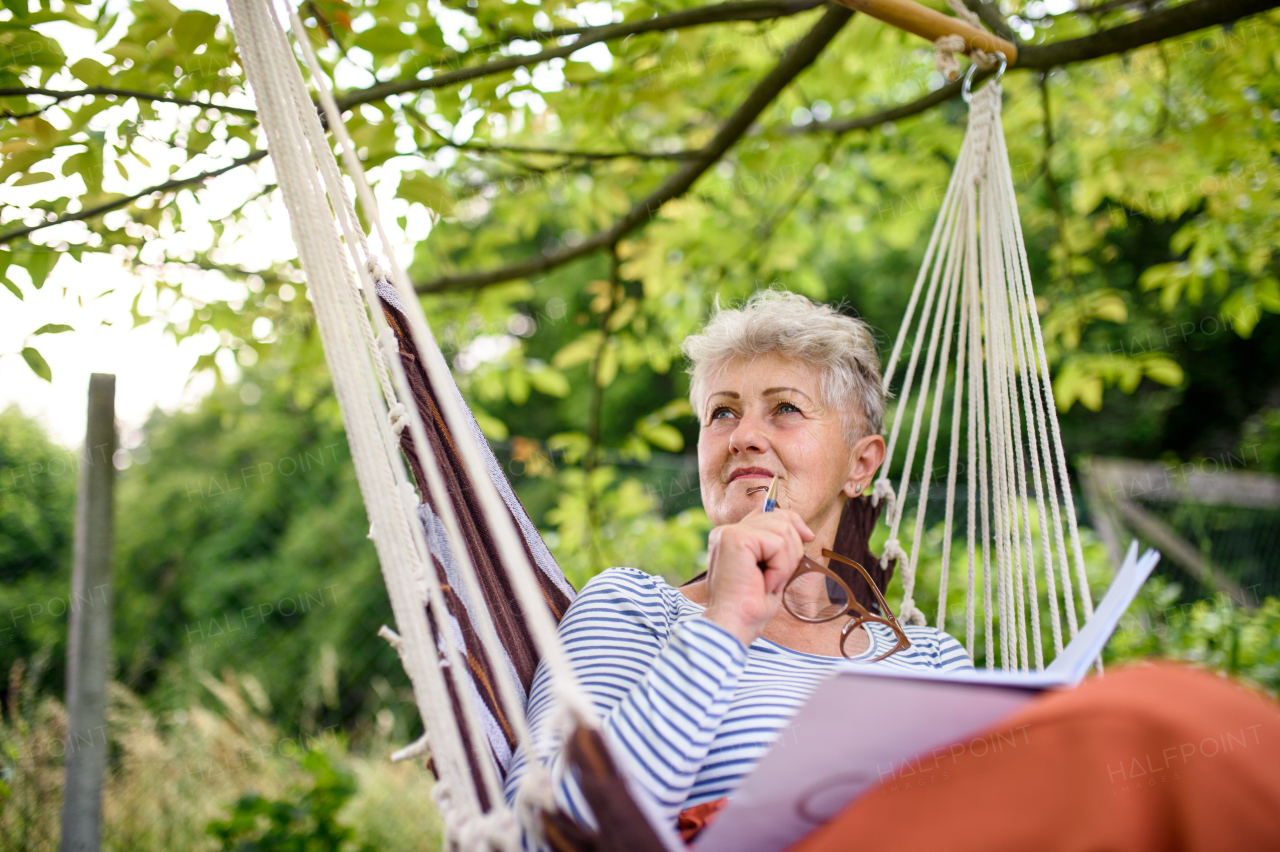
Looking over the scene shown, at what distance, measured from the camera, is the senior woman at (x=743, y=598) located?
76 centimetres

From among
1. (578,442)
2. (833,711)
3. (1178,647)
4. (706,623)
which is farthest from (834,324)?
(1178,647)

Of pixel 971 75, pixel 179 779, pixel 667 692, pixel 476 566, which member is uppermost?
pixel 971 75

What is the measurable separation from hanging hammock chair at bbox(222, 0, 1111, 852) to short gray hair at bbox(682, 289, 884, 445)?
4.7 inches

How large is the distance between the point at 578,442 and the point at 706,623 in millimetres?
1693

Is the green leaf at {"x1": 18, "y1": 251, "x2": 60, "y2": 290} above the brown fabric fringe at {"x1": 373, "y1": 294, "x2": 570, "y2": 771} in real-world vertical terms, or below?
above

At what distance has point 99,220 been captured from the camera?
1.58 m

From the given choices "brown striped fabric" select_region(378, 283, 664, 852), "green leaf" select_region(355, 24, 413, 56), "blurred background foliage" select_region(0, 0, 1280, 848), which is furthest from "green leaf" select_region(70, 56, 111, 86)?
"brown striped fabric" select_region(378, 283, 664, 852)

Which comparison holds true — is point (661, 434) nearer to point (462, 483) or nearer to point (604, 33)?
point (604, 33)

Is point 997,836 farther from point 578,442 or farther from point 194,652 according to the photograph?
point 194,652

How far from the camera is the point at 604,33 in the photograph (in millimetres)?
1401

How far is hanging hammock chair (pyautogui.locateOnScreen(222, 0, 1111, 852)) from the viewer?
612 mm

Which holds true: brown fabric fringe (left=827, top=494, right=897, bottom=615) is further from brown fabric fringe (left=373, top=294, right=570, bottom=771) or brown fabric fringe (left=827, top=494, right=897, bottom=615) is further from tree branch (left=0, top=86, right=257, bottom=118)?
tree branch (left=0, top=86, right=257, bottom=118)

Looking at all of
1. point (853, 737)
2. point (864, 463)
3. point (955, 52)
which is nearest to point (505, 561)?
point (853, 737)

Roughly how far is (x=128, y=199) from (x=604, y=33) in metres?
0.87
